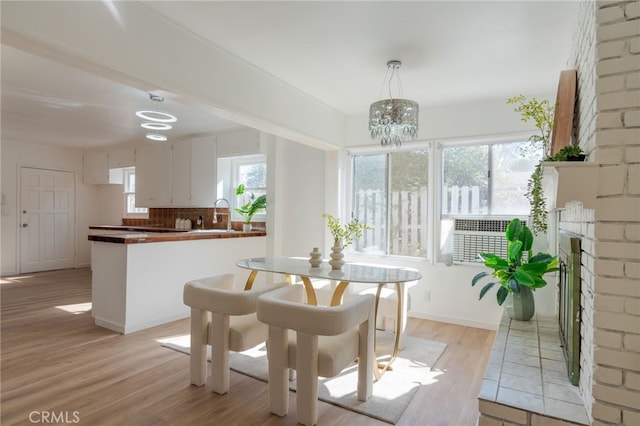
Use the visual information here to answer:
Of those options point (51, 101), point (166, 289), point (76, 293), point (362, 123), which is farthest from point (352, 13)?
point (76, 293)

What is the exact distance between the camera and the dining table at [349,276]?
2442 millimetres

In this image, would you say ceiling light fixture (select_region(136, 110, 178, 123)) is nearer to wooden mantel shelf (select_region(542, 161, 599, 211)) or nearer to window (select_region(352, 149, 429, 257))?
window (select_region(352, 149, 429, 257))

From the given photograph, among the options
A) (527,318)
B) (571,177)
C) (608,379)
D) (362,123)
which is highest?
(362,123)

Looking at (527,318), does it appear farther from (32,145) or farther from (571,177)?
(32,145)

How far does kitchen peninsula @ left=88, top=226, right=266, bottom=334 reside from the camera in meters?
3.44

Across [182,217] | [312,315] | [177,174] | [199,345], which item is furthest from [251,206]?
[312,315]

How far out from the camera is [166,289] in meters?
3.78

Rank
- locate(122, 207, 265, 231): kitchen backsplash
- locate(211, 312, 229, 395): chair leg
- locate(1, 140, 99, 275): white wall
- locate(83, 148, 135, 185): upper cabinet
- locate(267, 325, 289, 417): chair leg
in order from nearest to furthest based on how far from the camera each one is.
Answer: locate(267, 325, 289, 417): chair leg → locate(211, 312, 229, 395): chair leg → locate(122, 207, 265, 231): kitchen backsplash → locate(1, 140, 99, 275): white wall → locate(83, 148, 135, 185): upper cabinet

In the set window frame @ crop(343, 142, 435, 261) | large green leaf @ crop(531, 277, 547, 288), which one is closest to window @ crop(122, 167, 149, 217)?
window frame @ crop(343, 142, 435, 261)

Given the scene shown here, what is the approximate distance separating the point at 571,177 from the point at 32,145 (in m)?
8.28

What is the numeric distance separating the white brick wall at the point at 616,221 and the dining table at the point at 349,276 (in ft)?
3.54

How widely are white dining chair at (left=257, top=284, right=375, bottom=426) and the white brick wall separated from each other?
113 centimetres

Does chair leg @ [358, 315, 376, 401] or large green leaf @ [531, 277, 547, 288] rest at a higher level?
large green leaf @ [531, 277, 547, 288]

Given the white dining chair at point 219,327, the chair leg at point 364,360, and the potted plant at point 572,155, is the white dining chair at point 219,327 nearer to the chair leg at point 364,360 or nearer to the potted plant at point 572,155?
the chair leg at point 364,360
